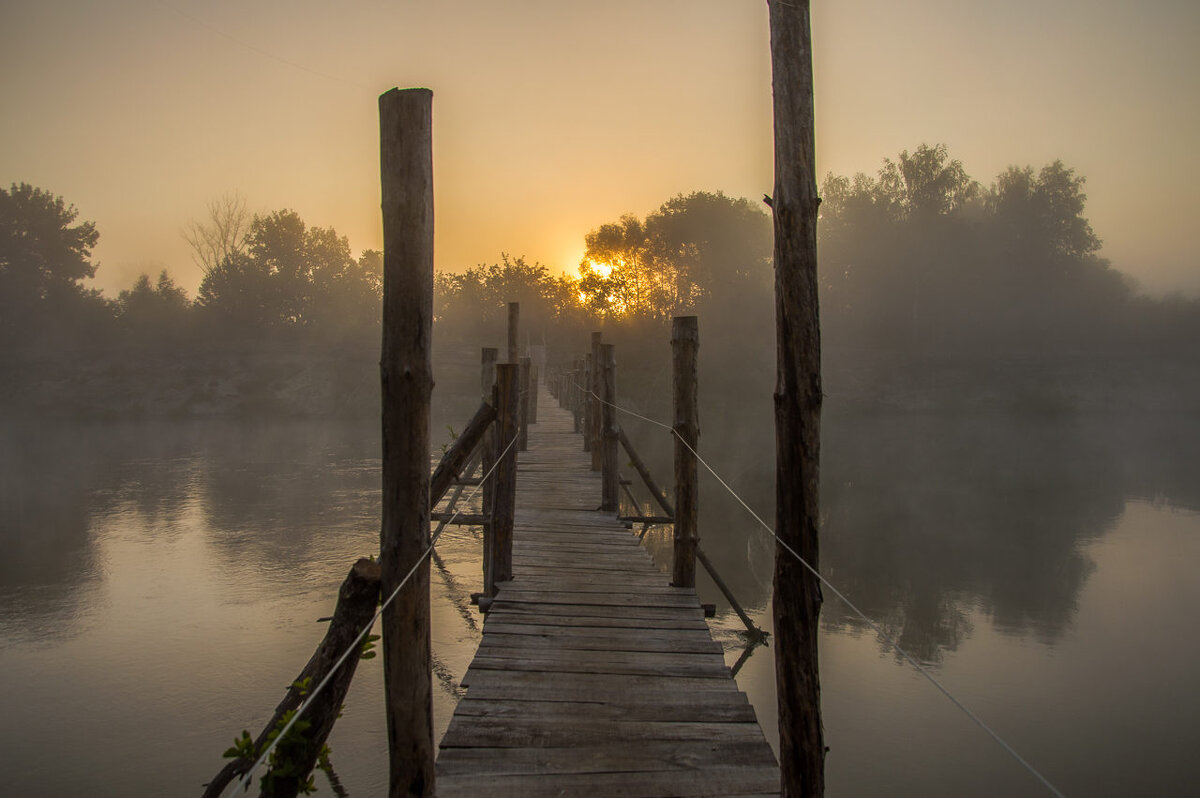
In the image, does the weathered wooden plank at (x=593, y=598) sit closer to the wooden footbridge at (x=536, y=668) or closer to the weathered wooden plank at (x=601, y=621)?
the weathered wooden plank at (x=601, y=621)

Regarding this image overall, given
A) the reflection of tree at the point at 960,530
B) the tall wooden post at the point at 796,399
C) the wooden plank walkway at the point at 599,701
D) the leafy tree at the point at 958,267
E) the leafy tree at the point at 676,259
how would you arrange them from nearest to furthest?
the tall wooden post at the point at 796,399
the wooden plank walkway at the point at 599,701
the reflection of tree at the point at 960,530
the leafy tree at the point at 676,259
the leafy tree at the point at 958,267

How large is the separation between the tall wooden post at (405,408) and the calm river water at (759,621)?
427cm

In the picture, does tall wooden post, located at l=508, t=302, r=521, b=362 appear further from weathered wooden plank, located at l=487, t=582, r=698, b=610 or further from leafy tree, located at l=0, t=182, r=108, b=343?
leafy tree, located at l=0, t=182, r=108, b=343

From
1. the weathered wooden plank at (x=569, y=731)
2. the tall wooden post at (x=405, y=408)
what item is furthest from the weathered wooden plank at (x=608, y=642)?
the tall wooden post at (x=405, y=408)

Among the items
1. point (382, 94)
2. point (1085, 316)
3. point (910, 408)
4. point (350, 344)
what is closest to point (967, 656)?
point (382, 94)

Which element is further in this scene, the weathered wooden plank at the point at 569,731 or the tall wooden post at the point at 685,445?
the tall wooden post at the point at 685,445

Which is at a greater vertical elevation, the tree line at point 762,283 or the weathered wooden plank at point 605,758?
the tree line at point 762,283

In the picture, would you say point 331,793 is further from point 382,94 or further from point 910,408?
point 910,408

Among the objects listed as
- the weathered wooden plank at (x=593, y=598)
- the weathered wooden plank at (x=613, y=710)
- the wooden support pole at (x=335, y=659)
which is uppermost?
the wooden support pole at (x=335, y=659)

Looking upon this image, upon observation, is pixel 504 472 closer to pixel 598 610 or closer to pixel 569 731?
pixel 598 610

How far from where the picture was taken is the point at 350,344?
51031 millimetres

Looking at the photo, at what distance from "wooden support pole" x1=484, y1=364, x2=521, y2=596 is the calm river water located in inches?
92.4

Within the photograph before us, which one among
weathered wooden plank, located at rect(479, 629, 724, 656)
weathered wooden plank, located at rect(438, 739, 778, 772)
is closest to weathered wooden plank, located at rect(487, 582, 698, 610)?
weathered wooden plank, located at rect(479, 629, 724, 656)

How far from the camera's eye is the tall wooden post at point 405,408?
10.3ft
